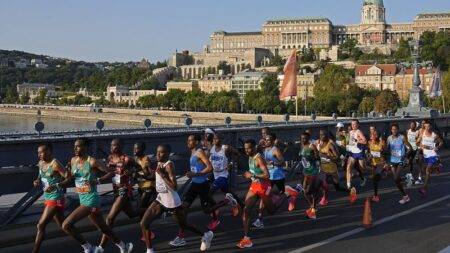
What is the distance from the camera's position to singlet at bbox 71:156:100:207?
311 inches

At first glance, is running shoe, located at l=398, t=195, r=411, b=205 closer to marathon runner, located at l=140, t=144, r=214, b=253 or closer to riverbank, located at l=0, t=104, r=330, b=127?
marathon runner, located at l=140, t=144, r=214, b=253

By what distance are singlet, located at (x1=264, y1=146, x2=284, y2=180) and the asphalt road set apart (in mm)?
725

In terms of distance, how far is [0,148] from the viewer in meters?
10.0

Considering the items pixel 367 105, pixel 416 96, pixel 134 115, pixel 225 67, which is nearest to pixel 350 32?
pixel 225 67

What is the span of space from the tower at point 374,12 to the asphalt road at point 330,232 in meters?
190

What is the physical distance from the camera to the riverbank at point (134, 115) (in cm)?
10962

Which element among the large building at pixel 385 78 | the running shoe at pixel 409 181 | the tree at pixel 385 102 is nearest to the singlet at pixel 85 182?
the running shoe at pixel 409 181

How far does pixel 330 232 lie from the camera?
973 centimetres

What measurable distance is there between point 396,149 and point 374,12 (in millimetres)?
189898

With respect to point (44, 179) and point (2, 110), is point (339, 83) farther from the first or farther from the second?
point (44, 179)

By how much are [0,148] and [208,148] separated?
3.17 meters

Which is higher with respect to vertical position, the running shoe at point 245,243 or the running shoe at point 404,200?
the running shoe at point 245,243

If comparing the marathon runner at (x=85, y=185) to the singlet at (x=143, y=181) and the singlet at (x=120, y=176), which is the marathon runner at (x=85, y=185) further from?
the singlet at (x=143, y=181)

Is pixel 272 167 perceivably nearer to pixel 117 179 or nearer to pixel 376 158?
pixel 117 179
